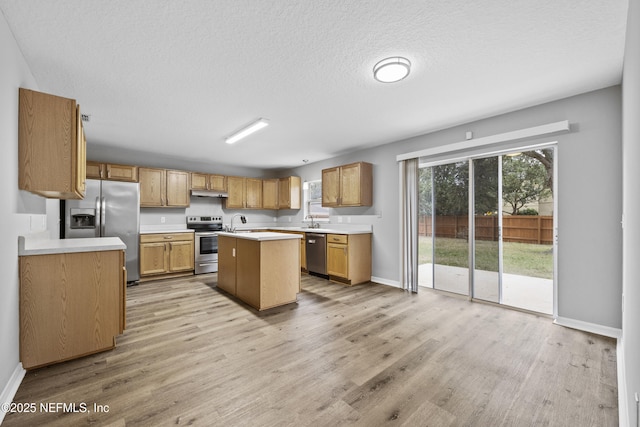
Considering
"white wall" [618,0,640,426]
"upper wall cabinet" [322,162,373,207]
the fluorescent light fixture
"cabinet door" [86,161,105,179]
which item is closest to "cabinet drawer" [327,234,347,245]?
"upper wall cabinet" [322,162,373,207]

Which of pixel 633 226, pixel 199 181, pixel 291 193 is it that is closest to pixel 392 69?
pixel 633 226

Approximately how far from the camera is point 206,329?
113 inches

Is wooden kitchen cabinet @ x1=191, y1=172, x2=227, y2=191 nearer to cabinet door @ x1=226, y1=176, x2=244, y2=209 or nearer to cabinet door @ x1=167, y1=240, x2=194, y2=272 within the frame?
cabinet door @ x1=226, y1=176, x2=244, y2=209

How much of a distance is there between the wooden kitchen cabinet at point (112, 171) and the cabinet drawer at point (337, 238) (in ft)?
12.7

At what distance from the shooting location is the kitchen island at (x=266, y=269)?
3.46m

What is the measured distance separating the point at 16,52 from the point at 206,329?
2781 millimetres

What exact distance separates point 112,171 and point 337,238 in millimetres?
4319

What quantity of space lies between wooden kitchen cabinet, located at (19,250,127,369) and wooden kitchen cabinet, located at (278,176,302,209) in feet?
14.9

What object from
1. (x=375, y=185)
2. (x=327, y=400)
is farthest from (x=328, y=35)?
(x=375, y=185)

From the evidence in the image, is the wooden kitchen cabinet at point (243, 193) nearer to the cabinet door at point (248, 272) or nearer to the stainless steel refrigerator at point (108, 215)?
the stainless steel refrigerator at point (108, 215)

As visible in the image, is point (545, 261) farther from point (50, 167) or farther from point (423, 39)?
point (50, 167)

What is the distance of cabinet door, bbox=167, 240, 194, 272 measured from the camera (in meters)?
5.33

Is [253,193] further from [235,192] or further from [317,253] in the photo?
[317,253]

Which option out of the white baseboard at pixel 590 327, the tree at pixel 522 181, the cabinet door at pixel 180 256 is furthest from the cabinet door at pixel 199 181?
the white baseboard at pixel 590 327
